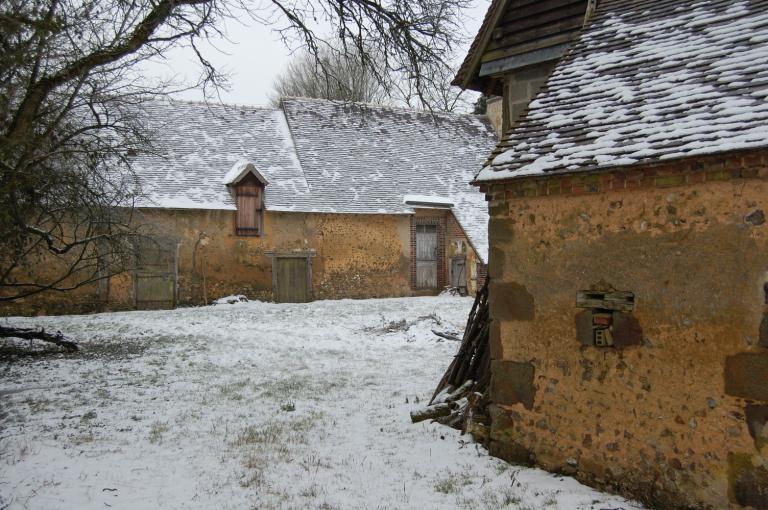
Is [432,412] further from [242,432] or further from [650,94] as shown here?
[650,94]

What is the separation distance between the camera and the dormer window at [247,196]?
20.2 meters

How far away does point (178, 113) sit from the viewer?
2295cm

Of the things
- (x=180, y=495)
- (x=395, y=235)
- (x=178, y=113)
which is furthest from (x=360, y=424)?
(x=178, y=113)

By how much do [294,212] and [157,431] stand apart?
47.6 feet

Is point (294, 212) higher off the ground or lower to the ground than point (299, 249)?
higher

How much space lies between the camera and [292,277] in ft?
69.1

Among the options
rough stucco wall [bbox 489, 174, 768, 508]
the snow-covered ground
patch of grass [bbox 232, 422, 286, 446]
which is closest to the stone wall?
the snow-covered ground

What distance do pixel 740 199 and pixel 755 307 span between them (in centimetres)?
79

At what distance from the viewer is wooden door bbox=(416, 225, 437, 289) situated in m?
22.9

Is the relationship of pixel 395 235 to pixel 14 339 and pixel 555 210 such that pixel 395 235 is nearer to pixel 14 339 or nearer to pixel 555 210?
pixel 14 339

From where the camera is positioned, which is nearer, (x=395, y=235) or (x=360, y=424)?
(x=360, y=424)

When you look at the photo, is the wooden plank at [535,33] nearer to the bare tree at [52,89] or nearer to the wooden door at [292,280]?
the bare tree at [52,89]

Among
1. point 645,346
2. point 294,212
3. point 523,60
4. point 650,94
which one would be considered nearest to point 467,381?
point 645,346

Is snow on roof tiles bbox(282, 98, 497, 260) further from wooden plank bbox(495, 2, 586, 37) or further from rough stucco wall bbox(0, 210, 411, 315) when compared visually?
wooden plank bbox(495, 2, 586, 37)
